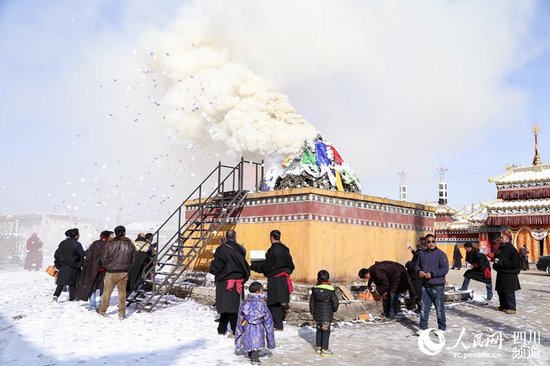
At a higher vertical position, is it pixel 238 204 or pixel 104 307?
pixel 238 204

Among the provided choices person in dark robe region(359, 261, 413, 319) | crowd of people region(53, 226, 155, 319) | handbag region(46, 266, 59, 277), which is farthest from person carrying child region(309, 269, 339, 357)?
handbag region(46, 266, 59, 277)

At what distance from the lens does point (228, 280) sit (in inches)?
290

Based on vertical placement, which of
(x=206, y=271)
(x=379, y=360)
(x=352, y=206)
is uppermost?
(x=352, y=206)

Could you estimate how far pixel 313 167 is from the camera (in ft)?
43.2

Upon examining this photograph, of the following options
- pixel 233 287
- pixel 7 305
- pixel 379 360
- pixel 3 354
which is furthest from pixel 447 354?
pixel 7 305

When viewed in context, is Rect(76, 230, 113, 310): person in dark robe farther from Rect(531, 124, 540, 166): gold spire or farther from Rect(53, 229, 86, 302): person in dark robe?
Rect(531, 124, 540, 166): gold spire

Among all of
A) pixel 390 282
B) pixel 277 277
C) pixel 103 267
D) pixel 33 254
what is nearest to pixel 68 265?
pixel 103 267

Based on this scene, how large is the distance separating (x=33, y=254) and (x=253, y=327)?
26.5 m

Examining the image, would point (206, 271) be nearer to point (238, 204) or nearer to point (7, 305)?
point (238, 204)

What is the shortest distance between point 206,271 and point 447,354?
24.6 feet

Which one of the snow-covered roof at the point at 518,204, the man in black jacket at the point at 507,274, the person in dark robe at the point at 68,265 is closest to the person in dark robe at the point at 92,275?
the person in dark robe at the point at 68,265

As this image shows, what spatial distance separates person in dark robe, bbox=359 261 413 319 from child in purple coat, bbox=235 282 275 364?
159 inches

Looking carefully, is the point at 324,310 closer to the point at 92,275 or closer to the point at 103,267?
the point at 103,267

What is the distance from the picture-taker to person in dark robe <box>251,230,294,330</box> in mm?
7914
